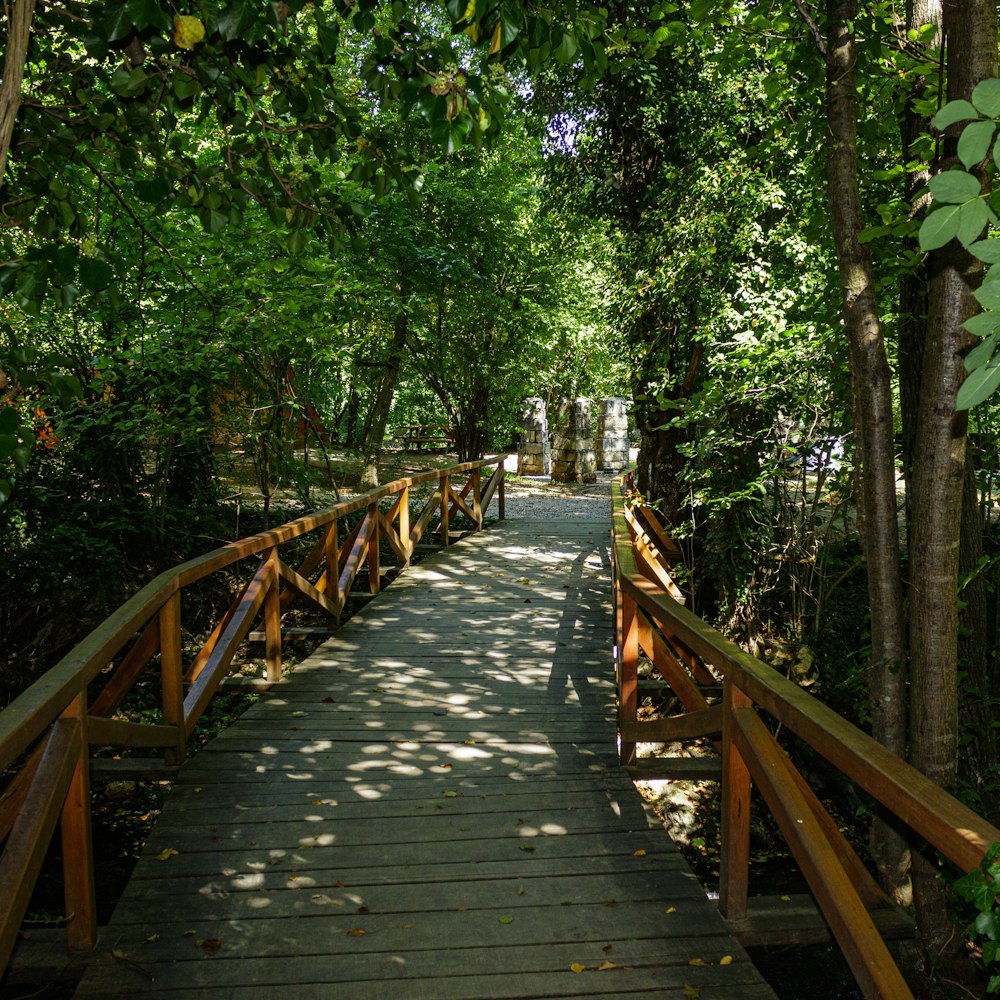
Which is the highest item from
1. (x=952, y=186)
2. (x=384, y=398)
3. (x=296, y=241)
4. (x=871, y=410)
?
(x=384, y=398)

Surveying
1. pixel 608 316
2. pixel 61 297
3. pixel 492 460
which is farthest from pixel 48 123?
pixel 492 460

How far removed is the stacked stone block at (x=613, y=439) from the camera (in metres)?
22.8

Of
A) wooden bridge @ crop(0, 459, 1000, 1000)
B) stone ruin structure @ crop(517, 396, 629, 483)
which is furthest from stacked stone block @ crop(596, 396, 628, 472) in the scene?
wooden bridge @ crop(0, 459, 1000, 1000)

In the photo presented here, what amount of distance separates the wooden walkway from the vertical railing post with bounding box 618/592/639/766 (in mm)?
155

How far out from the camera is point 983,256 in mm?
1364

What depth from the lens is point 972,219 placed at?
4.63ft

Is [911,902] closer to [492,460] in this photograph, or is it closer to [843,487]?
[843,487]

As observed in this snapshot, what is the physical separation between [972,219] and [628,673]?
3311mm

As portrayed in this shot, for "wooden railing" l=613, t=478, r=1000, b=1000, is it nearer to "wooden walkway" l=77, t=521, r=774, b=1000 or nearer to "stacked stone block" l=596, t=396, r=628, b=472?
"wooden walkway" l=77, t=521, r=774, b=1000

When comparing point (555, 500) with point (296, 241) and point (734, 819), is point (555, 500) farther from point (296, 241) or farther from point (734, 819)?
point (734, 819)

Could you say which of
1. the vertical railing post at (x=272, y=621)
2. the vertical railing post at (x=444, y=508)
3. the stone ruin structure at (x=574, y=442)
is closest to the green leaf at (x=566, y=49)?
the vertical railing post at (x=272, y=621)

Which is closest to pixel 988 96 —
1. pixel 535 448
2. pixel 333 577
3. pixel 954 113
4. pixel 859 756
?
pixel 954 113

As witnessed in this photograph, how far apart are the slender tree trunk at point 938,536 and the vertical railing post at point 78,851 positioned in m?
2.89

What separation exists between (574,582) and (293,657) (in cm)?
299
